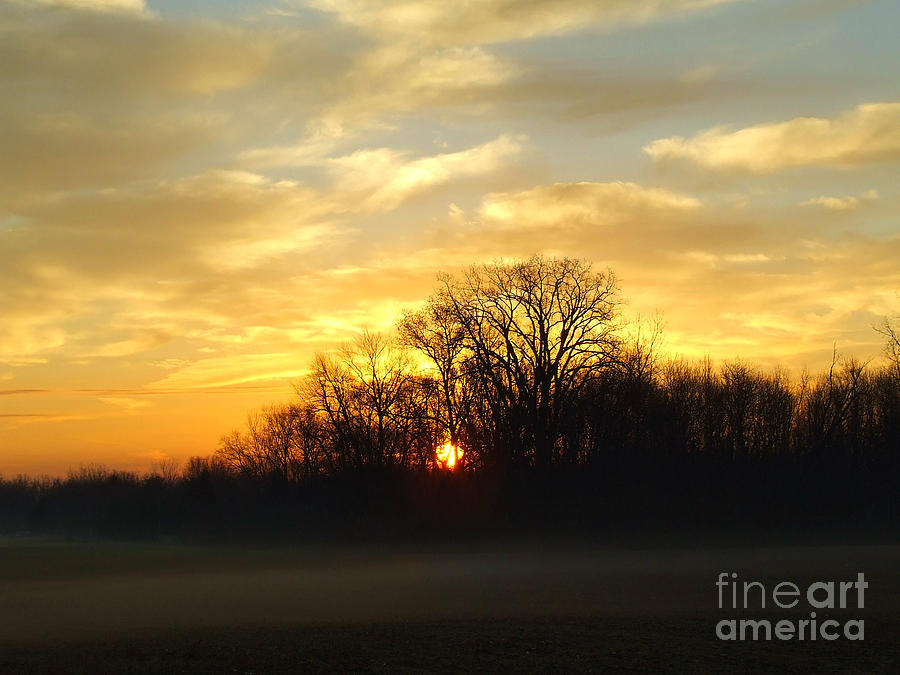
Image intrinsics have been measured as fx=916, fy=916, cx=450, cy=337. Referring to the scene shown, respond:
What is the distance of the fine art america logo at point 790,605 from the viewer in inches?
739

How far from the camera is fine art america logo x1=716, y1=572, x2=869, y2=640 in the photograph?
18.8 meters

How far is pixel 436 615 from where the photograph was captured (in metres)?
23.6

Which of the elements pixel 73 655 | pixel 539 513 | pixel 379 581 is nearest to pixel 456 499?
pixel 539 513

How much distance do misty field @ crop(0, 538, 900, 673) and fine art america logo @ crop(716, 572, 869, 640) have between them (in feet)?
1.56

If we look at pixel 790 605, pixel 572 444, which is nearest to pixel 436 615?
pixel 790 605

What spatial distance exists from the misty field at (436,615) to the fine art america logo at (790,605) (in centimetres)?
48

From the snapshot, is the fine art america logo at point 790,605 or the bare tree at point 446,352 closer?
the fine art america logo at point 790,605

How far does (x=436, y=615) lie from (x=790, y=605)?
9012 millimetres

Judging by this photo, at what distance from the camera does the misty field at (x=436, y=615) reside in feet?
53.7

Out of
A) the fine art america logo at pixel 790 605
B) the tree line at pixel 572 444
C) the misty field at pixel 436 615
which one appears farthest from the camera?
the tree line at pixel 572 444

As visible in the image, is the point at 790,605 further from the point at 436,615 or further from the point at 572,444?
the point at 572,444

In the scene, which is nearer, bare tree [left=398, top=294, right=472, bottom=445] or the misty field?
the misty field

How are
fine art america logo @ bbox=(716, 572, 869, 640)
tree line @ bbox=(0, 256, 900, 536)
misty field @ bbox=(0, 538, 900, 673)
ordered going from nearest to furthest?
1. misty field @ bbox=(0, 538, 900, 673)
2. fine art america logo @ bbox=(716, 572, 869, 640)
3. tree line @ bbox=(0, 256, 900, 536)

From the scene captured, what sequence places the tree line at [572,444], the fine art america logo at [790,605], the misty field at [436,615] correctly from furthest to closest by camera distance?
the tree line at [572,444] < the fine art america logo at [790,605] < the misty field at [436,615]
